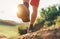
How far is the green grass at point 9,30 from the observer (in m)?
1.74

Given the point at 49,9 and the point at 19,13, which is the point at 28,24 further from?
the point at 49,9

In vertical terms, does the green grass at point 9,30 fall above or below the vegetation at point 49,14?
below

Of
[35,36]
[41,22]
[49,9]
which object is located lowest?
[35,36]

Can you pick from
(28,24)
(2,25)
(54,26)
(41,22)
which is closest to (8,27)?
(2,25)

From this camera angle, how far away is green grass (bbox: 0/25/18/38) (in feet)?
5.69

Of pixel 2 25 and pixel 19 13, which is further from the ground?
pixel 19 13

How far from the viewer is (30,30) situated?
1.73 metres

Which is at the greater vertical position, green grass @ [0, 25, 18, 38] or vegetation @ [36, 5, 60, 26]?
vegetation @ [36, 5, 60, 26]

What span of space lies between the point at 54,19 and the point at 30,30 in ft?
0.79

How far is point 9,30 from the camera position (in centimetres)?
175

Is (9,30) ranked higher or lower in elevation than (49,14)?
lower

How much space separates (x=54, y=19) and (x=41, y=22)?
0.12 metres

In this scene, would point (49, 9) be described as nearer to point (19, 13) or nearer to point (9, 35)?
point (19, 13)

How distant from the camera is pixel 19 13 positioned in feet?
5.73
